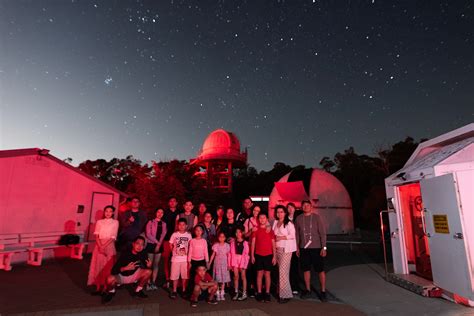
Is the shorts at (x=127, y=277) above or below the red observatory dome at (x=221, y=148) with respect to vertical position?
below

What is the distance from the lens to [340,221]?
19703 millimetres

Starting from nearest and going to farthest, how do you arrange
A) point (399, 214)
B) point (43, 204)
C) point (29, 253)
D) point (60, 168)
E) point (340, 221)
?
point (399, 214), point (29, 253), point (43, 204), point (60, 168), point (340, 221)

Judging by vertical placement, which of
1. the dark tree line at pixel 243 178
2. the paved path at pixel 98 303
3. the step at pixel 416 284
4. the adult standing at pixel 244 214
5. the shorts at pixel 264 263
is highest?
the dark tree line at pixel 243 178

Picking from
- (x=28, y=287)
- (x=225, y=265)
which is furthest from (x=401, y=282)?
(x=28, y=287)

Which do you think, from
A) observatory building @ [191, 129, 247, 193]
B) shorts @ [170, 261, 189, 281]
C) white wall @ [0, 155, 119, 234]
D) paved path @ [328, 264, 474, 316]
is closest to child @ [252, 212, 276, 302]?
shorts @ [170, 261, 189, 281]

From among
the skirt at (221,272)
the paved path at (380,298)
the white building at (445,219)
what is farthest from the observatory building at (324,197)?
the skirt at (221,272)

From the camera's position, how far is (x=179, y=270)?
5.57 m

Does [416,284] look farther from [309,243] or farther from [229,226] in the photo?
[229,226]

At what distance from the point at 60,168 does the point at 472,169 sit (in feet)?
41.9

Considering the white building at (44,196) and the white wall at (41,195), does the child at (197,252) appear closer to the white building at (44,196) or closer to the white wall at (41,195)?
the white building at (44,196)

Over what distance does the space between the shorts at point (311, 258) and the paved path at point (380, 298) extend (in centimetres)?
72

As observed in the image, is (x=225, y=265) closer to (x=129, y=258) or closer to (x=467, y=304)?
(x=129, y=258)

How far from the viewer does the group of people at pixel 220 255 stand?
17.6 ft

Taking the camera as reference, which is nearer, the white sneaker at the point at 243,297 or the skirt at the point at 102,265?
the white sneaker at the point at 243,297
